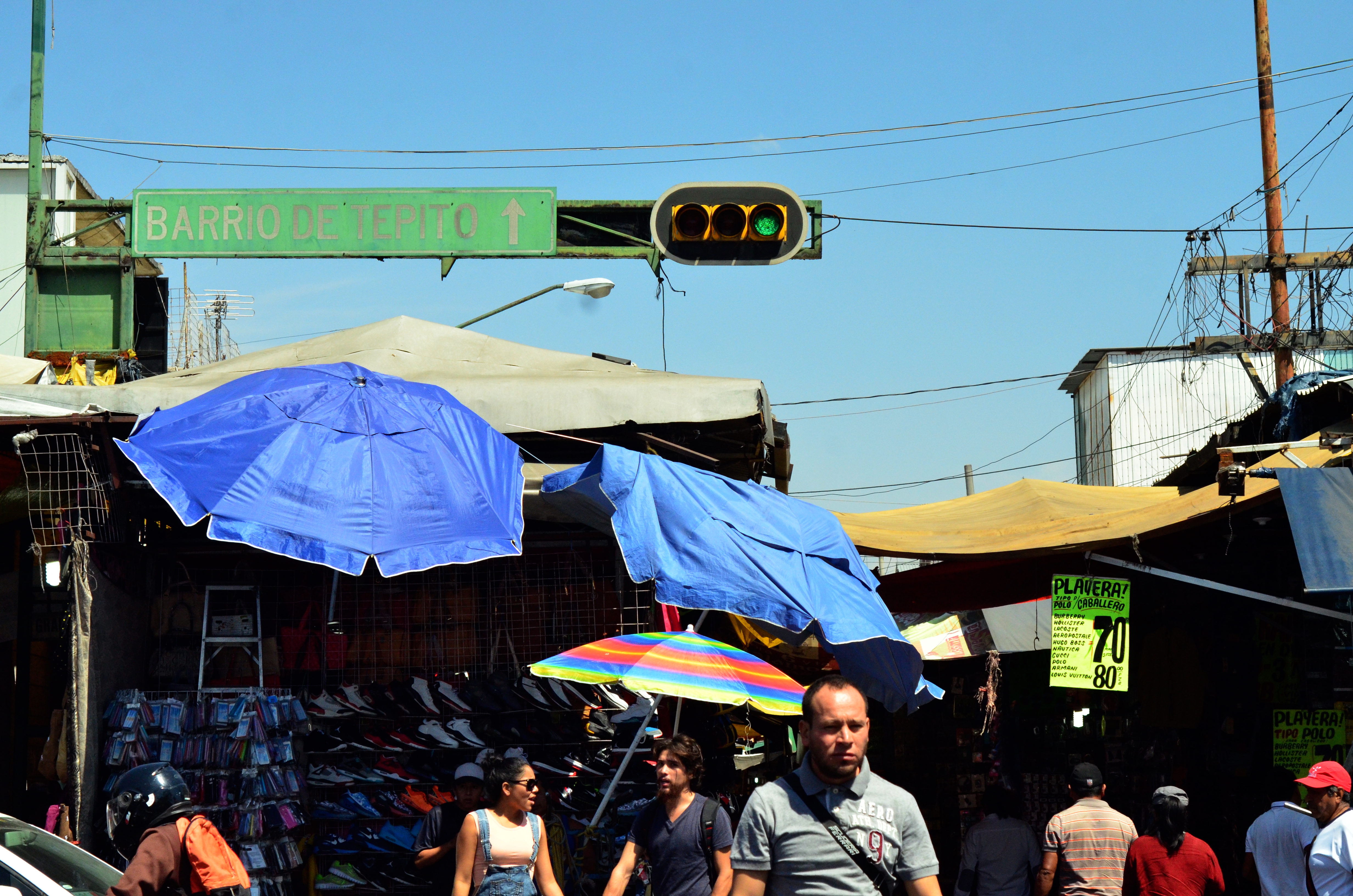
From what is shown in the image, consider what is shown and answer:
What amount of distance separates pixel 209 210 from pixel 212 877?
784 cm

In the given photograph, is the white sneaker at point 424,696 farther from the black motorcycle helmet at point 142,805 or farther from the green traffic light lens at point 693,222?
the green traffic light lens at point 693,222

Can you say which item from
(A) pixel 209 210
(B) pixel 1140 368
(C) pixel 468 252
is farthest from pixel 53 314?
(B) pixel 1140 368

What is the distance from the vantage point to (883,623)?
27.0ft

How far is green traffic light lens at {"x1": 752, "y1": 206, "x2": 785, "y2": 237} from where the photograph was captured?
451 inches

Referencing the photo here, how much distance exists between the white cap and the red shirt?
3.88m

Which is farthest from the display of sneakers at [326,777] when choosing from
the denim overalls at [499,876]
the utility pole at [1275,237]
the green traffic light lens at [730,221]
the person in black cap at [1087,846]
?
the utility pole at [1275,237]

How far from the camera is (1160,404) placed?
3503 cm

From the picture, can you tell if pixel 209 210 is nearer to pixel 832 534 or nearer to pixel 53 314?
pixel 53 314

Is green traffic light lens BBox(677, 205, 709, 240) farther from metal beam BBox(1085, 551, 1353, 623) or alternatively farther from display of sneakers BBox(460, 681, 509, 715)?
display of sneakers BBox(460, 681, 509, 715)

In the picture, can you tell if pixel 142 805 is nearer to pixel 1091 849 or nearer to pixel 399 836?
pixel 399 836

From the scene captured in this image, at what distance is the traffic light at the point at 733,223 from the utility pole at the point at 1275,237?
31.1ft

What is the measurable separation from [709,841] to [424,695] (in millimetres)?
3467

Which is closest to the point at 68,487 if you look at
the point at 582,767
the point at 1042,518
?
the point at 582,767

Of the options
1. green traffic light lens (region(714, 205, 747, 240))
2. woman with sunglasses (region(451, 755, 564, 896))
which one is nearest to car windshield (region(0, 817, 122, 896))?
woman with sunglasses (region(451, 755, 564, 896))
